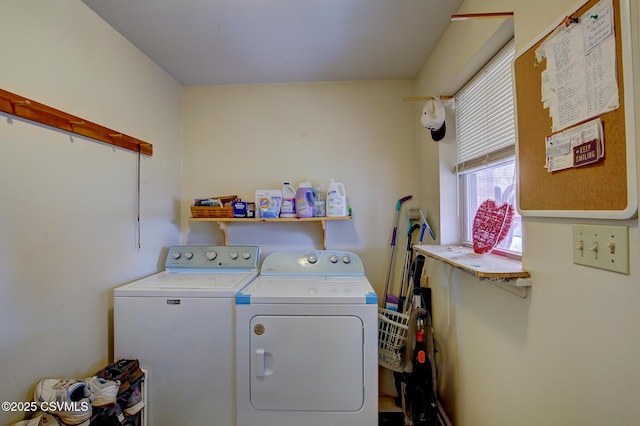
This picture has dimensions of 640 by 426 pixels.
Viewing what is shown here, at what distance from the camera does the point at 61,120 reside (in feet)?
4.07

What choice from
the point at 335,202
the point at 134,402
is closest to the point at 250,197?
the point at 335,202

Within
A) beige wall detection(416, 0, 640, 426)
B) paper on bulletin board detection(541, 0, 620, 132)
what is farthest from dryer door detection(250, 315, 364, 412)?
paper on bulletin board detection(541, 0, 620, 132)

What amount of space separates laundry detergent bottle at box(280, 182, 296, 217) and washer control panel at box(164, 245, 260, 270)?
0.36 metres

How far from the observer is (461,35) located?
1.39 meters

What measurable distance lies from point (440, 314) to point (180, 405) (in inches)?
65.5

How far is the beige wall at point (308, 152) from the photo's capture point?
2170 millimetres

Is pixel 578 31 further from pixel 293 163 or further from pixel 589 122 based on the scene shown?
pixel 293 163

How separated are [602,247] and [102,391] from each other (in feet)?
6.32

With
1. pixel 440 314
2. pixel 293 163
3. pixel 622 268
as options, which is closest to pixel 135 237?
pixel 293 163

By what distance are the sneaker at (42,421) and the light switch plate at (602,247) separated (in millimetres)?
1956

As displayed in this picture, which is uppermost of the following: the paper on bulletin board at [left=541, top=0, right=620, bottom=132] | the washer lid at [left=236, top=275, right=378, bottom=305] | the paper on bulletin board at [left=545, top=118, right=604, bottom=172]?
the paper on bulletin board at [left=541, top=0, right=620, bottom=132]

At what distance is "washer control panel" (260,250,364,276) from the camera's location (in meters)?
1.89

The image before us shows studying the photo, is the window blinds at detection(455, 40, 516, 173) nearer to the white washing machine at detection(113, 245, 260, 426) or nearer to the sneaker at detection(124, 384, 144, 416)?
the white washing machine at detection(113, 245, 260, 426)

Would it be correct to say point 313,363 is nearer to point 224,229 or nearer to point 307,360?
point 307,360
